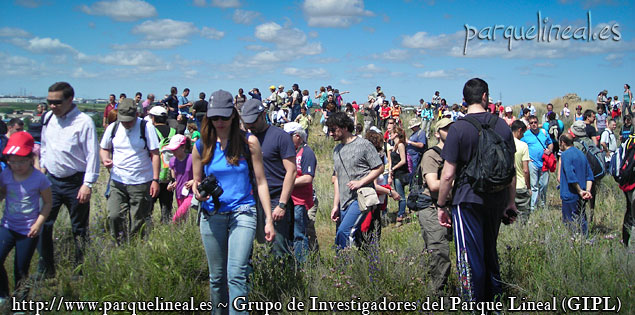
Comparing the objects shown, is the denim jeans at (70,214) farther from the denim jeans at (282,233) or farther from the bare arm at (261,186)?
the bare arm at (261,186)

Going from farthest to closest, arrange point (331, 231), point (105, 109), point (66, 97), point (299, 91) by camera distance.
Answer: point (299, 91) < point (105, 109) < point (331, 231) < point (66, 97)

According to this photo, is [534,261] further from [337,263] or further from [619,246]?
[337,263]

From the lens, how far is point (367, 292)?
443cm

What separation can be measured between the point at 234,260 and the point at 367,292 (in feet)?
4.57

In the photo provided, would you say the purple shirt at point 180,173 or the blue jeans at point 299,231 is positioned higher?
the purple shirt at point 180,173

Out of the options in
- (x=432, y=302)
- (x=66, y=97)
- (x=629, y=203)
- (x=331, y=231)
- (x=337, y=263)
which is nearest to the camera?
(x=432, y=302)

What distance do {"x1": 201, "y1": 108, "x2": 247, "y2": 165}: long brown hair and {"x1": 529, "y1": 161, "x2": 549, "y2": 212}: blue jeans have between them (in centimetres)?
717

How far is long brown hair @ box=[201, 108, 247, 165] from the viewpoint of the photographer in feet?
12.5

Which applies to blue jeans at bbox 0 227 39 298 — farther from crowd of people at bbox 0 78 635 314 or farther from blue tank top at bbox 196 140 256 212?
blue tank top at bbox 196 140 256 212

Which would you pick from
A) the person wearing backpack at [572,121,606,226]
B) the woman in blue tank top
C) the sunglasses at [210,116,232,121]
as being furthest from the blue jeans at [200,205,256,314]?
the person wearing backpack at [572,121,606,226]

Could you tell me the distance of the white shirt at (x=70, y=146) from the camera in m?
5.01

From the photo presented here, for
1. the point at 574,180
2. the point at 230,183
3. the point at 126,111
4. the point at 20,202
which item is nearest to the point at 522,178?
the point at 574,180

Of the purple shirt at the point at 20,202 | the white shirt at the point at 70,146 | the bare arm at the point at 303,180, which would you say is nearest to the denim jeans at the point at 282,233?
the bare arm at the point at 303,180

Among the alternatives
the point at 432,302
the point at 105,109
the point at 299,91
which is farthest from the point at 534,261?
the point at 105,109
